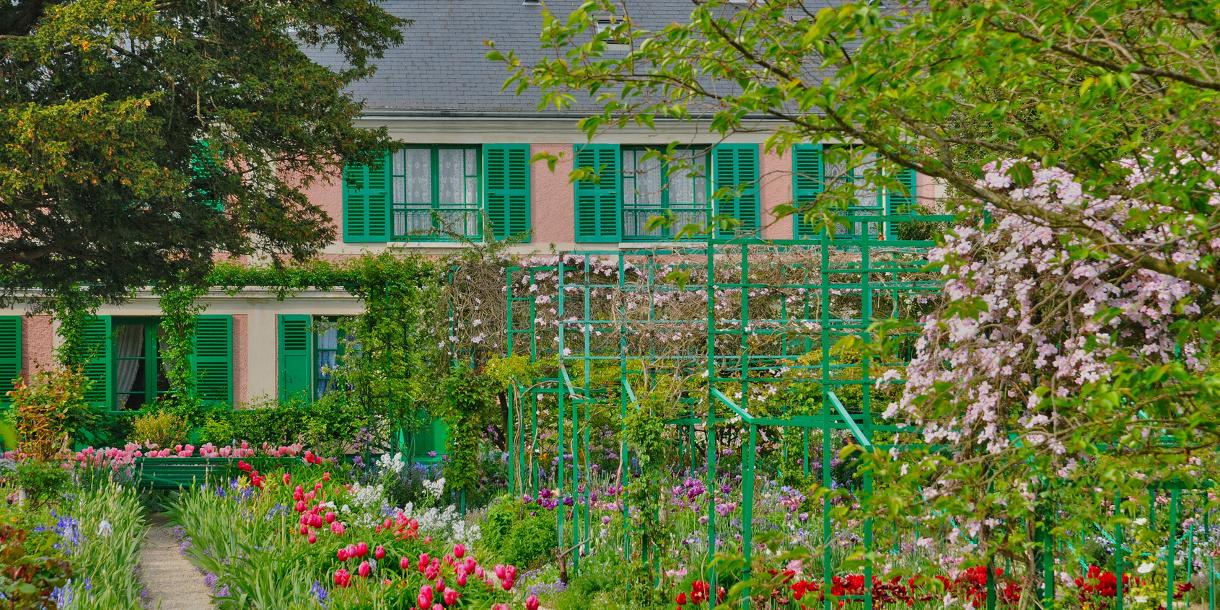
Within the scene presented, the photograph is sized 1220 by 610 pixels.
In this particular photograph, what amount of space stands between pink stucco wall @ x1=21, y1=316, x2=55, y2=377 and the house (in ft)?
0.06

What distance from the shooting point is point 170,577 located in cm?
732

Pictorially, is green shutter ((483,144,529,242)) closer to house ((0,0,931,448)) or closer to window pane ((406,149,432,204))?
house ((0,0,931,448))

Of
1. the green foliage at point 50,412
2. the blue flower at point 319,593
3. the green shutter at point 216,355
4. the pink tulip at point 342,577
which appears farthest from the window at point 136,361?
the pink tulip at point 342,577

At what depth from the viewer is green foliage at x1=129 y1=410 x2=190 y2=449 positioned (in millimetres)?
11320

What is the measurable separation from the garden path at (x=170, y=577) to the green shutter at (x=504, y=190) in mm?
7805

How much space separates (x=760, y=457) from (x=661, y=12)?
9.88 m

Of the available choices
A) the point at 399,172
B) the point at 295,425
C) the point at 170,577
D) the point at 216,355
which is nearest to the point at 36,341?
the point at 216,355

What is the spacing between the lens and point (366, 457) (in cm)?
1095

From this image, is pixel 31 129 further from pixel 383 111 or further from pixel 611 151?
pixel 611 151

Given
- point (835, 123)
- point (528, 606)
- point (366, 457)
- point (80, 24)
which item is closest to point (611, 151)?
point (366, 457)

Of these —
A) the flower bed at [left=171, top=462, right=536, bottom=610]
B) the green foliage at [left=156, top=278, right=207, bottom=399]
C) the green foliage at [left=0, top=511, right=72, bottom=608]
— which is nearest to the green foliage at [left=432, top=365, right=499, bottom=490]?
the flower bed at [left=171, top=462, right=536, bottom=610]

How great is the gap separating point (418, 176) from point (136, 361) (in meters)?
4.70

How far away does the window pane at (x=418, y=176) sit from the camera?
52.2 feet

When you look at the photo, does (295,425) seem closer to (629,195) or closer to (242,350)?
(242,350)
